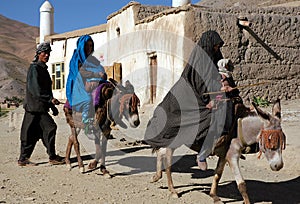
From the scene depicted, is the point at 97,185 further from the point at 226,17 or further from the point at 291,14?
the point at 291,14

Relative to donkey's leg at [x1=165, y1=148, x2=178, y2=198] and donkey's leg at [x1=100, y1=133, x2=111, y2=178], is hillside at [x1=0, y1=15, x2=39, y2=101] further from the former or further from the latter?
donkey's leg at [x1=165, y1=148, x2=178, y2=198]

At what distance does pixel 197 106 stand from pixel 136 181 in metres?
1.68

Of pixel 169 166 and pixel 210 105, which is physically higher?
pixel 210 105

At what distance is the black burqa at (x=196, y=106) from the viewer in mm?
4949

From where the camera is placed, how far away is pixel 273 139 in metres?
4.43

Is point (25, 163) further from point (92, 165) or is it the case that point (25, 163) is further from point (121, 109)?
point (121, 109)

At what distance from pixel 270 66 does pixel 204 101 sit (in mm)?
7704

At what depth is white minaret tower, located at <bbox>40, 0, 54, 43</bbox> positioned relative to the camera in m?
22.6

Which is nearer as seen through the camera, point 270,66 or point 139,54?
point 270,66

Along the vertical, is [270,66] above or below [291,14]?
below

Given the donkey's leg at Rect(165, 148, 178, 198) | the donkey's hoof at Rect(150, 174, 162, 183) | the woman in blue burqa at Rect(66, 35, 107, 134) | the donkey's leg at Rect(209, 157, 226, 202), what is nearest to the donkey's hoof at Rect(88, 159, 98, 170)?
the woman in blue burqa at Rect(66, 35, 107, 134)

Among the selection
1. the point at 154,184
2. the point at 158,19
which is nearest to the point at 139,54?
the point at 158,19

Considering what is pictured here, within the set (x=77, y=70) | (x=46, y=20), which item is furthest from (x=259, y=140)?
(x=46, y=20)

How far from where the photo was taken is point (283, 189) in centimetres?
579
